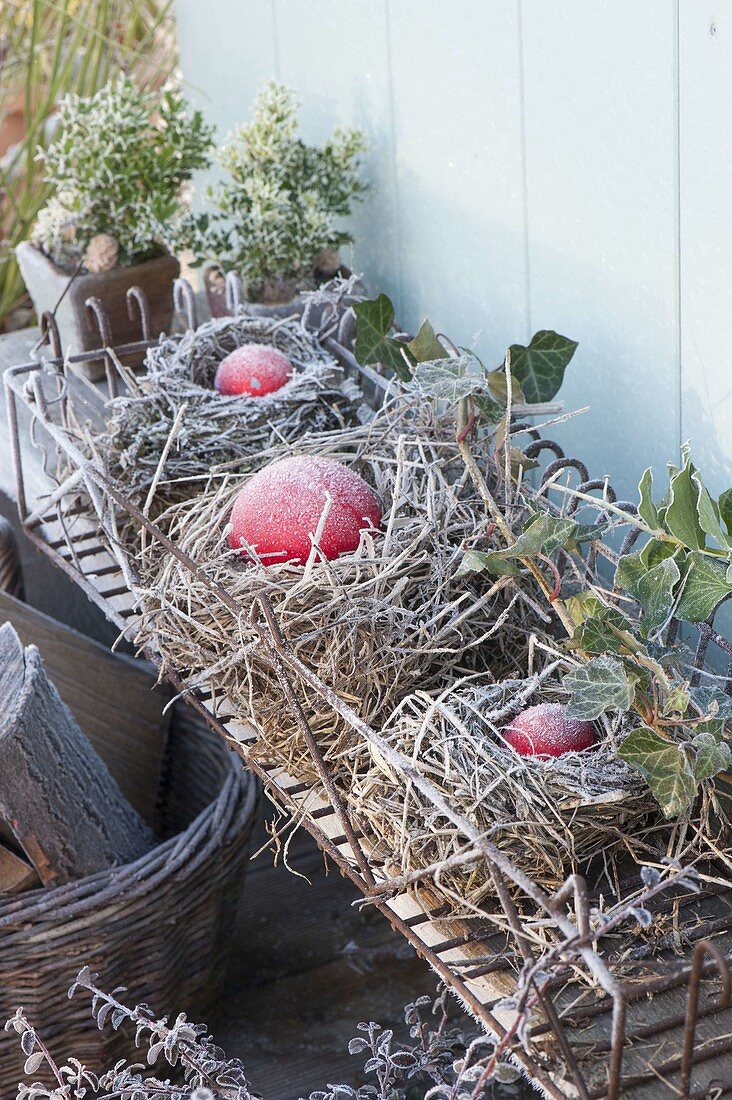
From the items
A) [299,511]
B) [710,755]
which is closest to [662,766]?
[710,755]

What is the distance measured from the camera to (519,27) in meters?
1.38

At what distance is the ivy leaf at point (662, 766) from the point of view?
2.96ft

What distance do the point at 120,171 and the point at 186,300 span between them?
0.80 ft

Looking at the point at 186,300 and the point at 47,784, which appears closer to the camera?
the point at 47,784

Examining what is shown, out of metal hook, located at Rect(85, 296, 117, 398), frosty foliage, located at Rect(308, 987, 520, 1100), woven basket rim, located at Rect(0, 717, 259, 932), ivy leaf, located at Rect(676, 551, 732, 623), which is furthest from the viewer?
metal hook, located at Rect(85, 296, 117, 398)

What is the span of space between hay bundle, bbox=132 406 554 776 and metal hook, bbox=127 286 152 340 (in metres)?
0.59

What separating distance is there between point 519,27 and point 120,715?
1.05m

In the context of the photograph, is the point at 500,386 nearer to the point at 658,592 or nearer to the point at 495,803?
the point at 658,592

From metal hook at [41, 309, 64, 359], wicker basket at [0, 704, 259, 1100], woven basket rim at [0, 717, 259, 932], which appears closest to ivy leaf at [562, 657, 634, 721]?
woven basket rim at [0, 717, 259, 932]

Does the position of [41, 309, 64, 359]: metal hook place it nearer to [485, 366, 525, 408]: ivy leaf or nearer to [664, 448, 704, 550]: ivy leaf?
[485, 366, 525, 408]: ivy leaf

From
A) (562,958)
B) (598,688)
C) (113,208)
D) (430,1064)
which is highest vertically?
(113,208)

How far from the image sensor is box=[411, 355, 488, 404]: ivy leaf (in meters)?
1.17

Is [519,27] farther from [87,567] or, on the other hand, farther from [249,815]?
[249,815]

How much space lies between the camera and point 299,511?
1169 millimetres
